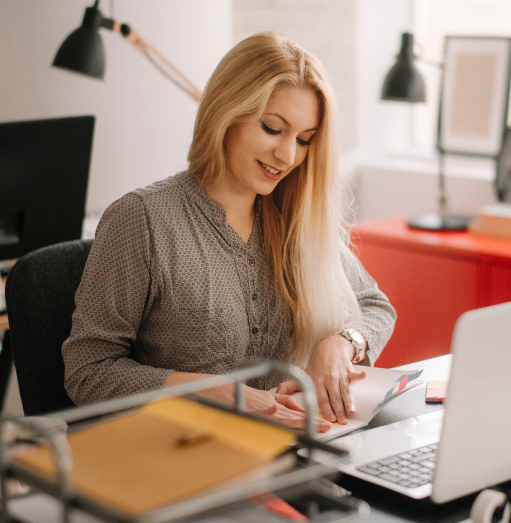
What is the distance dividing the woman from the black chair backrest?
0.28ft

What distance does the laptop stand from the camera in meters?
0.74

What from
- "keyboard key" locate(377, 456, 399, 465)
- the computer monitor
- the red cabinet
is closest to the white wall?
the computer monitor

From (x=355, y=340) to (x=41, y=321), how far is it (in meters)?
0.60

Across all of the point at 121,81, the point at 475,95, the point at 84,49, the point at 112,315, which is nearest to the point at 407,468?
the point at 112,315

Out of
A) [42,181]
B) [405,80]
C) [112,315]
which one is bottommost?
[112,315]

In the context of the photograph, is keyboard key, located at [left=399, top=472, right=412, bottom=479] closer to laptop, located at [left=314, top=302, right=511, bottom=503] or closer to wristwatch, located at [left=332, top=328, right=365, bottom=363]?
laptop, located at [left=314, top=302, right=511, bottom=503]

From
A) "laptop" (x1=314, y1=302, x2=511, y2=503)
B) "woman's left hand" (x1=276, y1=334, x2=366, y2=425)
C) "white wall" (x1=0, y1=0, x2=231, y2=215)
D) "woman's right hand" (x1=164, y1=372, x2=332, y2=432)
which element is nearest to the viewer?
"laptop" (x1=314, y1=302, x2=511, y2=503)

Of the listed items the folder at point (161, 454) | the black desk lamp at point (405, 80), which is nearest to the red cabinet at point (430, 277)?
the black desk lamp at point (405, 80)

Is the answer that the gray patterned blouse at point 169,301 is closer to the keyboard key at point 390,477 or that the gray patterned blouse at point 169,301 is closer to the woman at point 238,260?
the woman at point 238,260

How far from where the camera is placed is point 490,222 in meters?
2.73

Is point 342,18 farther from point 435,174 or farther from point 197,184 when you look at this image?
point 197,184

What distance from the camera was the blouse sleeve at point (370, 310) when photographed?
1.47 metres

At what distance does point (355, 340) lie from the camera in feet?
4.62

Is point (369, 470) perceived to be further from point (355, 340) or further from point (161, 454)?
point (355, 340)
